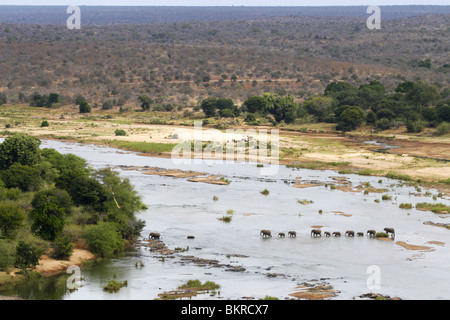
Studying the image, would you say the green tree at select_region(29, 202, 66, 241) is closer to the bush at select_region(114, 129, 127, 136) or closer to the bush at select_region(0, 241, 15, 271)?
the bush at select_region(0, 241, 15, 271)

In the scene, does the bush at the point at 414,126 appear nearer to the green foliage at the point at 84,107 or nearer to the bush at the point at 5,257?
the green foliage at the point at 84,107

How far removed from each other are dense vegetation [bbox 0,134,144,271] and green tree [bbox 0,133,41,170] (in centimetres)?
6

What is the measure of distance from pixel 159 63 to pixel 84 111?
119 ft

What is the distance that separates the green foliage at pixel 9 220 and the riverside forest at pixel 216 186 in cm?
5

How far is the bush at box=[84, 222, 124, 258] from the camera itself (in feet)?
105

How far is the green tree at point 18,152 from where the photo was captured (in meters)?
41.7

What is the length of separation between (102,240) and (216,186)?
17755 millimetres

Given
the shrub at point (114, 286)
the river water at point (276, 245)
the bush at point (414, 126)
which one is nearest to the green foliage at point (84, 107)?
the bush at point (414, 126)

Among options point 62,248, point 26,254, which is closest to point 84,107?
point 62,248

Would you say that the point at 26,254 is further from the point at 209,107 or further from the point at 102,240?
the point at 209,107

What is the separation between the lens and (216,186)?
49.0 meters

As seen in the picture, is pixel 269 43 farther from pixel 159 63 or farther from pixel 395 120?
pixel 395 120

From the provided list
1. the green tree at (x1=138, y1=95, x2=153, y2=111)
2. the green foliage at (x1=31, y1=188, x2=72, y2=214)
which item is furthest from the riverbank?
the green foliage at (x1=31, y1=188, x2=72, y2=214)

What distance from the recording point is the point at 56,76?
114 meters
